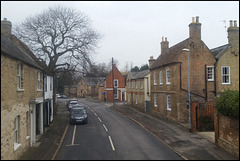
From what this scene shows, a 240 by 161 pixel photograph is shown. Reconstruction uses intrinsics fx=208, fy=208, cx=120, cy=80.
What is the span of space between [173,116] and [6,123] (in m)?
17.6

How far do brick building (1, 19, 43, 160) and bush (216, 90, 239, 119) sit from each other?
11724mm

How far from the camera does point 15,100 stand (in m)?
10.7

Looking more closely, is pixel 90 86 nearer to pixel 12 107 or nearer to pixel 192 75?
pixel 192 75

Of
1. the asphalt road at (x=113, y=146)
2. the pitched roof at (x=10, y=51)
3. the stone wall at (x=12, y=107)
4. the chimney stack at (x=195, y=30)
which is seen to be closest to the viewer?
the stone wall at (x=12, y=107)

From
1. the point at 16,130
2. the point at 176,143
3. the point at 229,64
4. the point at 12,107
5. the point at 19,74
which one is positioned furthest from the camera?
the point at 229,64

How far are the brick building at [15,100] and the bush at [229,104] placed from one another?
11724 mm

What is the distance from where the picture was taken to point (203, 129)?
18.9m

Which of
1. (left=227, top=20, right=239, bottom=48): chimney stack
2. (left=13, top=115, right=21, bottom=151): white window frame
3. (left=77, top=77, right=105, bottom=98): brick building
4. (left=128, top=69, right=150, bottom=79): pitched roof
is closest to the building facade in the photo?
(left=227, top=20, right=239, bottom=48): chimney stack

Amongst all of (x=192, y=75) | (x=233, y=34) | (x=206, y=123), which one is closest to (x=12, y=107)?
(x=206, y=123)

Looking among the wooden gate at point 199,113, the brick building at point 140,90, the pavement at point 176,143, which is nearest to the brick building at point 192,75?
the wooden gate at point 199,113

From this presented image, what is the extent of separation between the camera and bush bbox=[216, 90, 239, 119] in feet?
38.1

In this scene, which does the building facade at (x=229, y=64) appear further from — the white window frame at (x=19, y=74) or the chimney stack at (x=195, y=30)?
the white window frame at (x=19, y=74)

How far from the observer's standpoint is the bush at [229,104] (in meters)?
11.6

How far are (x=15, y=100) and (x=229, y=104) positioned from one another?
38.7ft
